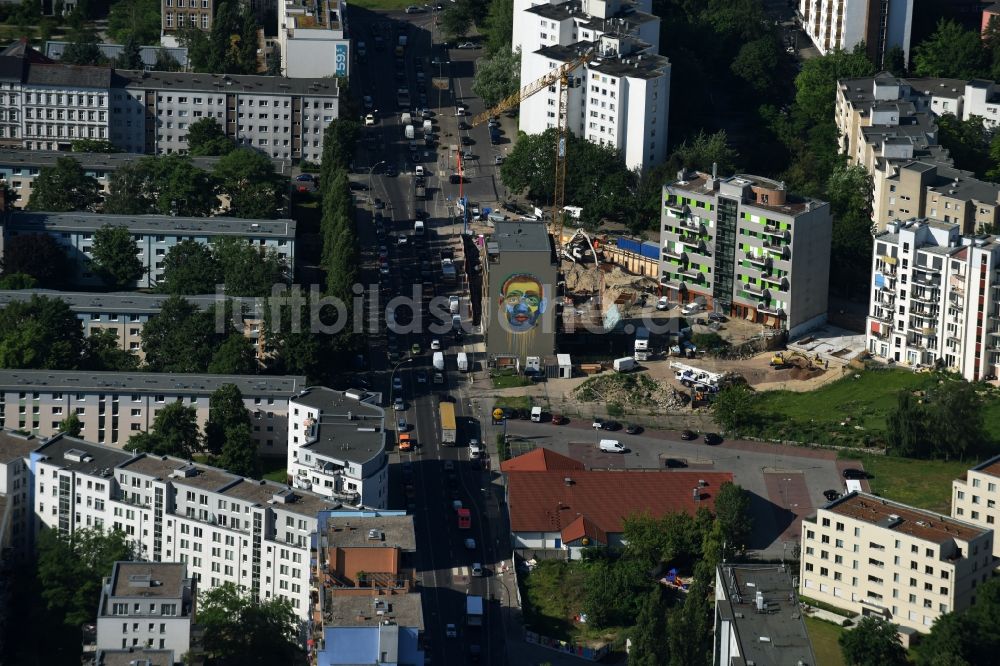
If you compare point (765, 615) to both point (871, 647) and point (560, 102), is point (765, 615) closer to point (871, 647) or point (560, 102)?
point (871, 647)

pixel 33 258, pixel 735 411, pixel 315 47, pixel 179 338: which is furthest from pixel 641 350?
pixel 315 47

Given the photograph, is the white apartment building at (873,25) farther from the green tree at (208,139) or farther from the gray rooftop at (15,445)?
the gray rooftop at (15,445)

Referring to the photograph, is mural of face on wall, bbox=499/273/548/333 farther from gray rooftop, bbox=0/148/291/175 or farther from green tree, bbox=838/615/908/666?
green tree, bbox=838/615/908/666

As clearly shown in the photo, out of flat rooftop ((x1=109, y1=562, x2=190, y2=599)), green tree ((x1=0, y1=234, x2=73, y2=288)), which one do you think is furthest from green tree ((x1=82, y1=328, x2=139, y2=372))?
flat rooftop ((x1=109, y1=562, x2=190, y2=599))

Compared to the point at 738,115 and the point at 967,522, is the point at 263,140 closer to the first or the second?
the point at 738,115

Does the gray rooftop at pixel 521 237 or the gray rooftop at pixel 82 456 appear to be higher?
the gray rooftop at pixel 521 237

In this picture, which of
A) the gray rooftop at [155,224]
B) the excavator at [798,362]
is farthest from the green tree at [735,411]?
the gray rooftop at [155,224]

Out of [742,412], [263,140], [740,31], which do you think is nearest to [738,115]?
[740,31]
